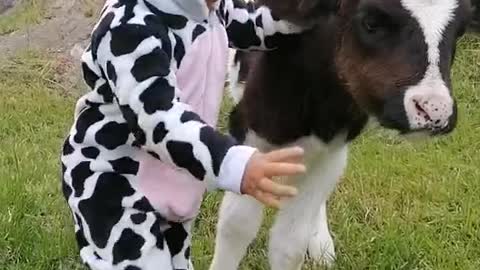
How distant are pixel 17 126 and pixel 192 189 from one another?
8.17ft

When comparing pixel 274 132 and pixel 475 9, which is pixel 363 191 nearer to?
pixel 274 132

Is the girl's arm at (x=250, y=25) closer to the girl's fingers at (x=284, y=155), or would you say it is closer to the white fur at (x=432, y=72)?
the white fur at (x=432, y=72)

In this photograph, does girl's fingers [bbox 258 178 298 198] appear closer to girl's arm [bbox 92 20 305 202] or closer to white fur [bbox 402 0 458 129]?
girl's arm [bbox 92 20 305 202]

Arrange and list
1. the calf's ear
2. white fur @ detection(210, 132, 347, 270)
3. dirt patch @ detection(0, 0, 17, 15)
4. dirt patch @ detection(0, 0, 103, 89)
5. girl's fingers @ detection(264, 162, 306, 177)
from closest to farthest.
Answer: girl's fingers @ detection(264, 162, 306, 177)
the calf's ear
white fur @ detection(210, 132, 347, 270)
dirt patch @ detection(0, 0, 103, 89)
dirt patch @ detection(0, 0, 17, 15)

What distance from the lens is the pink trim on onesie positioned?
7.90 feet

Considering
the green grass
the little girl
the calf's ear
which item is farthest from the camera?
the green grass

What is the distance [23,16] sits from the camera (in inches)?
290

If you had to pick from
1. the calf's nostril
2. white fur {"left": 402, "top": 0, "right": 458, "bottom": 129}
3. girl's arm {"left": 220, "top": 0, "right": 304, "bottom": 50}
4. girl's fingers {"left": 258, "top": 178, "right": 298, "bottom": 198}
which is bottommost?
girl's arm {"left": 220, "top": 0, "right": 304, "bottom": 50}

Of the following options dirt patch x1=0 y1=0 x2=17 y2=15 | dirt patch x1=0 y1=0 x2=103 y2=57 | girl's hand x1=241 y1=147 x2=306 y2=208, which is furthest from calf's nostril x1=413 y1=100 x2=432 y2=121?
dirt patch x1=0 y1=0 x2=17 y2=15

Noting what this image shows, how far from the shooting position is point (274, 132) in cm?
297

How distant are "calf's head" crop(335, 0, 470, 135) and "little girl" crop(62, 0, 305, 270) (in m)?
0.30

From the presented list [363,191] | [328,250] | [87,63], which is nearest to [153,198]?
[87,63]

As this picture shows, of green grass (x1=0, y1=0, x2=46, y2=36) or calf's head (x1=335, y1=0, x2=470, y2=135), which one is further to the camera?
green grass (x1=0, y1=0, x2=46, y2=36)

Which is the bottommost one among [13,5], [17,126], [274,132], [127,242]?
[13,5]
